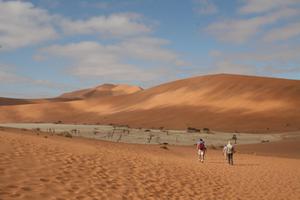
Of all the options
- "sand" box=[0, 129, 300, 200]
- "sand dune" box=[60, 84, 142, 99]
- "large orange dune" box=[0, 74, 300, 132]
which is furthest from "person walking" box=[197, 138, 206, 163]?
"sand dune" box=[60, 84, 142, 99]

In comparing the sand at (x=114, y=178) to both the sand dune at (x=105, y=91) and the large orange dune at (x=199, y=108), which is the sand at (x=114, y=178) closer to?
the large orange dune at (x=199, y=108)

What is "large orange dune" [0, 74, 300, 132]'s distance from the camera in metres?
56.2

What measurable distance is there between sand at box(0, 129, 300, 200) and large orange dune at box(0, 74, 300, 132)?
34.7 meters

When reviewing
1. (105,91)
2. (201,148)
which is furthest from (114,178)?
(105,91)

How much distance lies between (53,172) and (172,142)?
1025 inches

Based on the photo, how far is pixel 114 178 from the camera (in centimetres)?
1180

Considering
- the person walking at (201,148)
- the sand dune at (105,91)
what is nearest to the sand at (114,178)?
the person walking at (201,148)

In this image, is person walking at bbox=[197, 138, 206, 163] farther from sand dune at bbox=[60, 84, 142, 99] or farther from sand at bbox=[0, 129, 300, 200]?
sand dune at bbox=[60, 84, 142, 99]

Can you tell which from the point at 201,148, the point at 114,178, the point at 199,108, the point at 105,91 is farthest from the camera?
the point at 105,91

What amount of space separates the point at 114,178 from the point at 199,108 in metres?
57.5

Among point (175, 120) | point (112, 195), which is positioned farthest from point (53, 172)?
point (175, 120)

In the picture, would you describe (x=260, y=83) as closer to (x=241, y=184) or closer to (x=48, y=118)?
(x=48, y=118)

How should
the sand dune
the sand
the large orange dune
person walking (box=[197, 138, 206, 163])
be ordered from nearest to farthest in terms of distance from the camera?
the sand, person walking (box=[197, 138, 206, 163]), the large orange dune, the sand dune

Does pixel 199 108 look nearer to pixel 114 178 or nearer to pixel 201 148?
pixel 201 148
